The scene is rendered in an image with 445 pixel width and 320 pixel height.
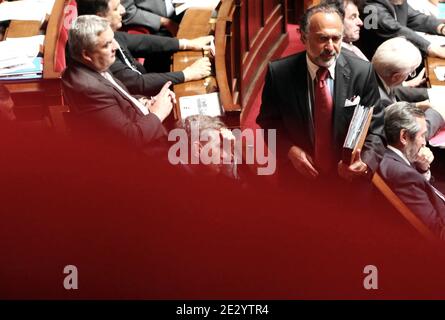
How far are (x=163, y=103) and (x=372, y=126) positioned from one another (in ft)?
1.39

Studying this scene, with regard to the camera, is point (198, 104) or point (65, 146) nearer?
point (65, 146)

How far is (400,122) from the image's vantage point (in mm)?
2074

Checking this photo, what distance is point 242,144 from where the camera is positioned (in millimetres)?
2162

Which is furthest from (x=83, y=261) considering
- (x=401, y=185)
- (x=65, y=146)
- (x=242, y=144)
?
(x=401, y=185)

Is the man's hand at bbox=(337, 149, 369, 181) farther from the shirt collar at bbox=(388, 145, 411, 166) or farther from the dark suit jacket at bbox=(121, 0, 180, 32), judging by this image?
the dark suit jacket at bbox=(121, 0, 180, 32)

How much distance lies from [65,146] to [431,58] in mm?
958

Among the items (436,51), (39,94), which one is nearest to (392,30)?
(436,51)

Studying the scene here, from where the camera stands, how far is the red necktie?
203 centimetres

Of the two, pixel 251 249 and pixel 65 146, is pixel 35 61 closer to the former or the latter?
pixel 65 146

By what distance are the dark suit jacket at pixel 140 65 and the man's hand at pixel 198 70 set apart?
0.01 meters

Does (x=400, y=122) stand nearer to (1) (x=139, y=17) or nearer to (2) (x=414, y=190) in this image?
(2) (x=414, y=190)

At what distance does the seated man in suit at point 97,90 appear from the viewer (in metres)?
2.02

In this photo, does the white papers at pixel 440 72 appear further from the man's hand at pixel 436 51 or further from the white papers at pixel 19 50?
the white papers at pixel 19 50
